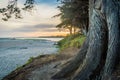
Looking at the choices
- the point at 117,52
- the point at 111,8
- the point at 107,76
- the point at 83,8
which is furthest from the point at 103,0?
the point at 83,8

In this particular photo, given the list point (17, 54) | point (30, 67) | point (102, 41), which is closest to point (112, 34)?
point (102, 41)

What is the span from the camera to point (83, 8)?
30906 millimetres

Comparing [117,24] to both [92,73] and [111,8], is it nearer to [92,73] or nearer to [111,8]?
[111,8]

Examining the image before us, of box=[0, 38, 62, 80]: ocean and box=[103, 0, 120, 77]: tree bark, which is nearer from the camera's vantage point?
box=[103, 0, 120, 77]: tree bark

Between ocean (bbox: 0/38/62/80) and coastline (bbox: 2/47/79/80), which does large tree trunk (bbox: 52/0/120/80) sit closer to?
coastline (bbox: 2/47/79/80)

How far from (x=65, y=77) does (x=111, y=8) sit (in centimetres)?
365

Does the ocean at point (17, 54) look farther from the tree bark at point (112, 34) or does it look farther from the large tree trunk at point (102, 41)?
the tree bark at point (112, 34)

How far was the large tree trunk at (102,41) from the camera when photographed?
966cm

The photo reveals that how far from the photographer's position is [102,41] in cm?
1039

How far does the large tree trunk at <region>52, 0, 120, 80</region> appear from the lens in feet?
31.7

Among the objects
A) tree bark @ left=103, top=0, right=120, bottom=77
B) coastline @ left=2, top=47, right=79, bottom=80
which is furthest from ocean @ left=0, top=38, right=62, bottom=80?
tree bark @ left=103, top=0, right=120, bottom=77

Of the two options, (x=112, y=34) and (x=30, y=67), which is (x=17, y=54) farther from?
(x=112, y=34)

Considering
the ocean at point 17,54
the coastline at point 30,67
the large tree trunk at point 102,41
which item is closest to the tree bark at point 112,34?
the large tree trunk at point 102,41

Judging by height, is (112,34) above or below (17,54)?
above
